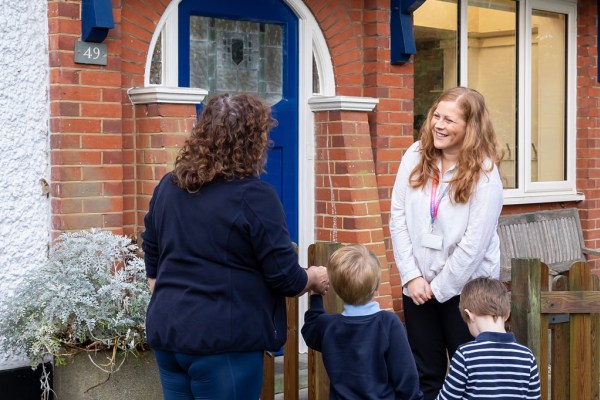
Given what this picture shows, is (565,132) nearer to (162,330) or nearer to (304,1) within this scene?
(304,1)

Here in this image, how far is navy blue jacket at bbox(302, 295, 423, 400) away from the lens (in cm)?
362

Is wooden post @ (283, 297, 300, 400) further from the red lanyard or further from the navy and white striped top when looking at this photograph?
the navy and white striped top

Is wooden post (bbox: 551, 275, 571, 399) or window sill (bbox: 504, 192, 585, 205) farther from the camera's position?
window sill (bbox: 504, 192, 585, 205)

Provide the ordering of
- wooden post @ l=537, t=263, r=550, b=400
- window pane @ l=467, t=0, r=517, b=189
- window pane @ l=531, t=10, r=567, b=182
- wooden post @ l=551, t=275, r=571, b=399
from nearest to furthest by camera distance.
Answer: wooden post @ l=537, t=263, r=550, b=400, wooden post @ l=551, t=275, r=571, b=399, window pane @ l=467, t=0, r=517, b=189, window pane @ l=531, t=10, r=567, b=182

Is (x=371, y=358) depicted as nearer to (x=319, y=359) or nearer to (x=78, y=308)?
(x=319, y=359)

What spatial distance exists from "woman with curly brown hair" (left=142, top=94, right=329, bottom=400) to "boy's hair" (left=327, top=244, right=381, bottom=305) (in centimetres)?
20

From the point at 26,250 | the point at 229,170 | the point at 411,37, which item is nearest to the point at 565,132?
the point at 411,37

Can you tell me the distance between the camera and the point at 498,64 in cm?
823

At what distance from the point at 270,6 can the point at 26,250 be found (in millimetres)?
2357

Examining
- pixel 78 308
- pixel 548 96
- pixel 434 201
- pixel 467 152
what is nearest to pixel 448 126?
pixel 467 152

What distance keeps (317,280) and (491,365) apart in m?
0.71

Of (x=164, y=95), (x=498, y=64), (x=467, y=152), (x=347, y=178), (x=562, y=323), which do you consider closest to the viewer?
(x=467, y=152)

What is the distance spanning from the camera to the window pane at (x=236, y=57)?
6.19 metres

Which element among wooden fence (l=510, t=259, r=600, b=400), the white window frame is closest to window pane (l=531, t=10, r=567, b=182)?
the white window frame
